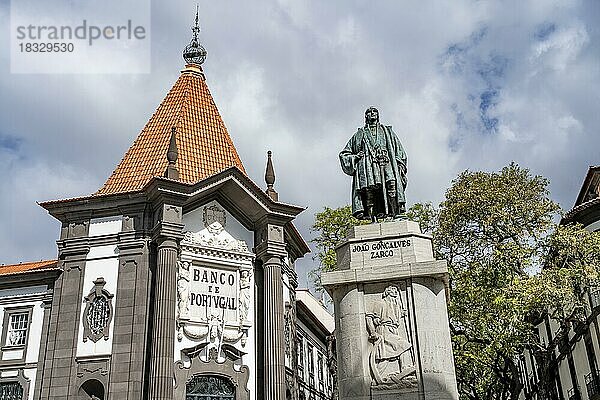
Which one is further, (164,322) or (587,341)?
(587,341)

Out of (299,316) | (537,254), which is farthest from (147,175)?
(537,254)

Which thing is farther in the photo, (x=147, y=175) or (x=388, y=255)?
(x=147, y=175)

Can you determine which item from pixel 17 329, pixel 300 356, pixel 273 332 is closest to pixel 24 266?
pixel 17 329

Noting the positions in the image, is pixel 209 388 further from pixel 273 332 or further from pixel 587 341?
pixel 587 341

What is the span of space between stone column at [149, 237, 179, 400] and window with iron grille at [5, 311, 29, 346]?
6359 millimetres

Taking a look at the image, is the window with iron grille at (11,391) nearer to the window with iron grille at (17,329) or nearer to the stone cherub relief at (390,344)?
the window with iron grille at (17,329)

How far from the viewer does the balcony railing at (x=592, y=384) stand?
26938 mm

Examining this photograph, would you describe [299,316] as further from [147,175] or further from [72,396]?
[72,396]

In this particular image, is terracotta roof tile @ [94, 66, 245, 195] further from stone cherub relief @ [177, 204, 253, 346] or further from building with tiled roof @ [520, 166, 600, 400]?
building with tiled roof @ [520, 166, 600, 400]

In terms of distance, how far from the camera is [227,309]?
2247cm

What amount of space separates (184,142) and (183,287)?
6995mm

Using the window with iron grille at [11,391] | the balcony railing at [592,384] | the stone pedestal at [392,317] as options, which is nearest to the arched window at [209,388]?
the window with iron grille at [11,391]

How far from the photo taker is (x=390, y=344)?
10758 millimetres

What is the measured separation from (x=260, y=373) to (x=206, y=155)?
9.38m
